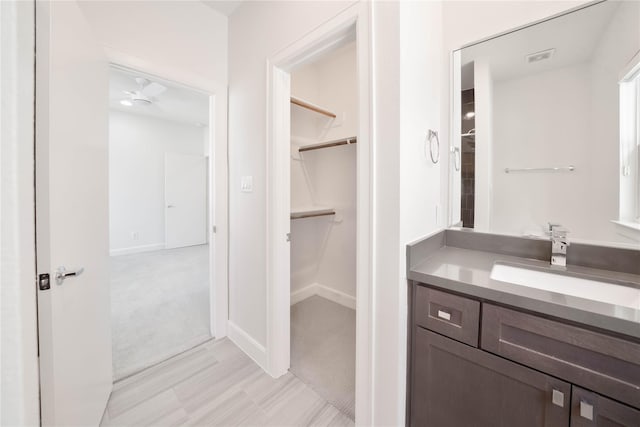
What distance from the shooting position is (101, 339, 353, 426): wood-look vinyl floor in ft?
4.35

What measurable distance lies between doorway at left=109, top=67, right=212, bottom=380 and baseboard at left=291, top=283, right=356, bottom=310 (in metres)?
0.92

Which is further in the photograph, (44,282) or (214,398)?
(214,398)

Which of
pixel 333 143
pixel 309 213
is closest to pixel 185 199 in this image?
pixel 309 213

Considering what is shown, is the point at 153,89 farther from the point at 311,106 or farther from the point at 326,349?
the point at 326,349

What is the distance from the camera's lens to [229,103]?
2020 mm

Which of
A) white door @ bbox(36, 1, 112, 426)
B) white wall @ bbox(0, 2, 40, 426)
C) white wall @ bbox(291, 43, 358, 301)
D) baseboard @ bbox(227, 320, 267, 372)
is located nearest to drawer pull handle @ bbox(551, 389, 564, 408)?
white wall @ bbox(0, 2, 40, 426)

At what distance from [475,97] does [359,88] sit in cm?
79

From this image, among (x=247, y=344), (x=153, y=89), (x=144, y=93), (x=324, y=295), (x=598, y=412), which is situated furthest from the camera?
(x=144, y=93)

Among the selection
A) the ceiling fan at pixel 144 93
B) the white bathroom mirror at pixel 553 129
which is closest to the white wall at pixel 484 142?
the white bathroom mirror at pixel 553 129

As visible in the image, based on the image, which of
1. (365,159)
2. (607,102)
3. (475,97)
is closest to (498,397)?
(365,159)

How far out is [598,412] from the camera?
0.71m

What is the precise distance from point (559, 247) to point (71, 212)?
213 centimetres

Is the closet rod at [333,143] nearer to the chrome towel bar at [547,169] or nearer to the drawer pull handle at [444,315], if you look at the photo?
the chrome towel bar at [547,169]

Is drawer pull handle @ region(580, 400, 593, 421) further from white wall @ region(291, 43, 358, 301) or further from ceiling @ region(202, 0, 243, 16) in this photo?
ceiling @ region(202, 0, 243, 16)
